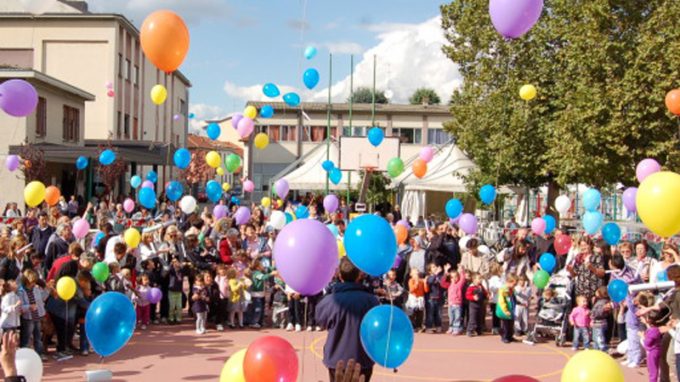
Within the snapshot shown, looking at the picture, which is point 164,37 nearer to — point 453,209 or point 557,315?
point 557,315

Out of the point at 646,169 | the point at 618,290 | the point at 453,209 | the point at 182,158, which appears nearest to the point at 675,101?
the point at 646,169

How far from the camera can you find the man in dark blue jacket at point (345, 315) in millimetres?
5898

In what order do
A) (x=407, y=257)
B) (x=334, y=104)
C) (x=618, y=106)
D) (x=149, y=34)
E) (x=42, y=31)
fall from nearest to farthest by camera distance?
(x=149, y=34) < (x=407, y=257) < (x=618, y=106) < (x=42, y=31) < (x=334, y=104)

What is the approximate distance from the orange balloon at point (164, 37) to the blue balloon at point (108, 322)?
2777 mm

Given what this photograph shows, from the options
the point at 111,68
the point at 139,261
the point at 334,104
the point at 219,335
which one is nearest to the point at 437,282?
the point at 219,335

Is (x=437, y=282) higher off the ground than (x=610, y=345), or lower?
higher

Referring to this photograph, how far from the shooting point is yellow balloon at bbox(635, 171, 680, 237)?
7078mm

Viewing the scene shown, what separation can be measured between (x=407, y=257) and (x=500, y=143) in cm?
1241

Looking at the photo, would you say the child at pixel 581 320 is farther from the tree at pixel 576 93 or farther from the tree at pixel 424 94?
the tree at pixel 424 94

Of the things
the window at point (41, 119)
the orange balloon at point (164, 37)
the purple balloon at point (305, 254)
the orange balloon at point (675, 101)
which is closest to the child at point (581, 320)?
the orange balloon at point (675, 101)

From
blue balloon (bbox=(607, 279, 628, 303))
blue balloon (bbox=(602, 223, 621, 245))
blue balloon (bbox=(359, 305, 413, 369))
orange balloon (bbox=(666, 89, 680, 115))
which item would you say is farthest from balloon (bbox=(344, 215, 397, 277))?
orange balloon (bbox=(666, 89, 680, 115))

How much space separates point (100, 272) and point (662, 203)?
7339 millimetres

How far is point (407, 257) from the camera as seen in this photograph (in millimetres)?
13297

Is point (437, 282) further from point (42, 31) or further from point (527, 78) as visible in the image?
point (42, 31)
